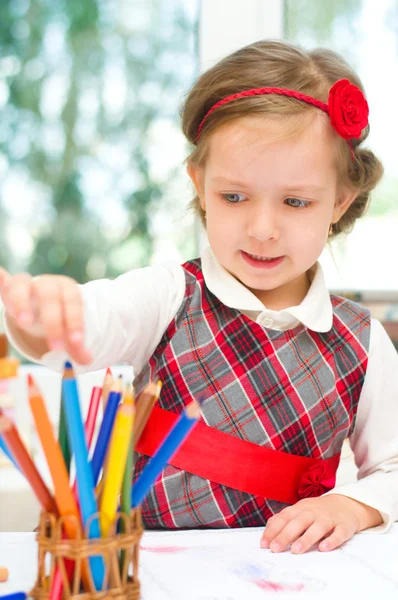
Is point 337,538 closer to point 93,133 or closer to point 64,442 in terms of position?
point 64,442

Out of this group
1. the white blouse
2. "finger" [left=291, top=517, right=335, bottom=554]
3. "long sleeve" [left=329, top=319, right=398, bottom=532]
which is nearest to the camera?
"finger" [left=291, top=517, right=335, bottom=554]

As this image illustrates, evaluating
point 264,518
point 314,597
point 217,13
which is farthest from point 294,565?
point 217,13

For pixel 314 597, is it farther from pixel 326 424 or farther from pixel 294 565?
pixel 326 424

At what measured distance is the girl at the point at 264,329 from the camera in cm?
76

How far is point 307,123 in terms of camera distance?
780 millimetres

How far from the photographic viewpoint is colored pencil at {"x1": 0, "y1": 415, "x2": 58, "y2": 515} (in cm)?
40

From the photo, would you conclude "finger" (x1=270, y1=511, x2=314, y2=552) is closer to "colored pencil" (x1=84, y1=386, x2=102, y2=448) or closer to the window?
"colored pencil" (x1=84, y1=386, x2=102, y2=448)

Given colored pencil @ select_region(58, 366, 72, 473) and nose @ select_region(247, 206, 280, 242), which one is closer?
colored pencil @ select_region(58, 366, 72, 473)

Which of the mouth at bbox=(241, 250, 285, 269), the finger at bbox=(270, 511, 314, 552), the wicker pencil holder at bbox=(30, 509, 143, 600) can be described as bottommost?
the finger at bbox=(270, 511, 314, 552)

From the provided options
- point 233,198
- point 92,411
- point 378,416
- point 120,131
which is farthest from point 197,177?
point 120,131

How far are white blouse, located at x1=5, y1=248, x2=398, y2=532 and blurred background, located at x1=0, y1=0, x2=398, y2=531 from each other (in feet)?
2.45

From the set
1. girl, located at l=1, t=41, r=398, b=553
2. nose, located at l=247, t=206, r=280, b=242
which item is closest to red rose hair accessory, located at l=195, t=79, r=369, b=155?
girl, located at l=1, t=41, r=398, b=553

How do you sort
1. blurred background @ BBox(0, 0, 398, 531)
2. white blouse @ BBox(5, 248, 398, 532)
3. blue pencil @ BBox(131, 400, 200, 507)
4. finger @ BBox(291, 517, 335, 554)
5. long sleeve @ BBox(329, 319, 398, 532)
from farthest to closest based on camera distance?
1. blurred background @ BBox(0, 0, 398, 531)
2. long sleeve @ BBox(329, 319, 398, 532)
3. white blouse @ BBox(5, 248, 398, 532)
4. finger @ BBox(291, 517, 335, 554)
5. blue pencil @ BBox(131, 400, 200, 507)

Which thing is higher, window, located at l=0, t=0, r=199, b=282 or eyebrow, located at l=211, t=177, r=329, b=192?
window, located at l=0, t=0, r=199, b=282
